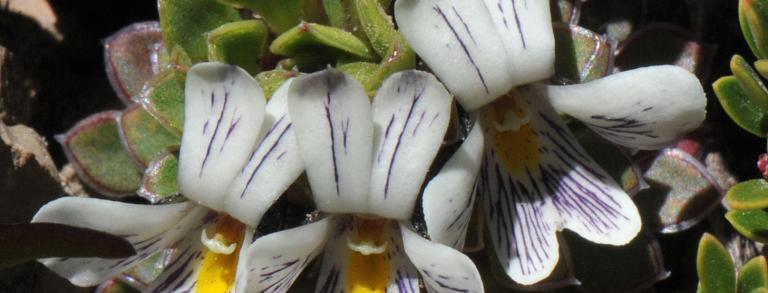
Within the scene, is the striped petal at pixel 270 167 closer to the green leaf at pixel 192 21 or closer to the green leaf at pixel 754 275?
the green leaf at pixel 192 21

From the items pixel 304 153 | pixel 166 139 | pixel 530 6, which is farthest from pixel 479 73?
pixel 166 139

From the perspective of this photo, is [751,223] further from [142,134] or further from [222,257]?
[142,134]

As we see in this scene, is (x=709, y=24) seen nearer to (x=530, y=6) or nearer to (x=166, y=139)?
(x=530, y=6)

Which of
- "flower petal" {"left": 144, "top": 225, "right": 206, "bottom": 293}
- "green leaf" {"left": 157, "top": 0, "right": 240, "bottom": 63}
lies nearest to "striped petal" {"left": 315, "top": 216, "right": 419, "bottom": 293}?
"flower petal" {"left": 144, "top": 225, "right": 206, "bottom": 293}

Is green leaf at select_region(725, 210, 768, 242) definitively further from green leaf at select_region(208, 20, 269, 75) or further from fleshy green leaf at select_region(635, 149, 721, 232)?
green leaf at select_region(208, 20, 269, 75)

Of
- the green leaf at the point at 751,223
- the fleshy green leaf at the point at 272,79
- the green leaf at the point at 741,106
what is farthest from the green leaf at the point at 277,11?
the green leaf at the point at 751,223

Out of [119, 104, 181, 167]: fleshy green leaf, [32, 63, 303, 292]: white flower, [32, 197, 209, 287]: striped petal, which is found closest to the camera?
[32, 63, 303, 292]: white flower
